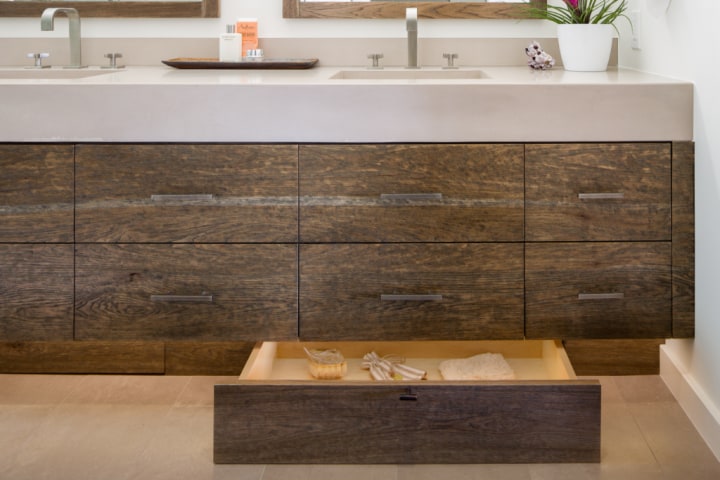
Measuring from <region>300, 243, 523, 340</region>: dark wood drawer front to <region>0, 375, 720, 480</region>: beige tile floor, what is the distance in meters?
0.31

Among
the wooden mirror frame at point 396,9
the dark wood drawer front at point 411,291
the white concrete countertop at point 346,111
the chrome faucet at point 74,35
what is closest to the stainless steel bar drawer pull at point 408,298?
the dark wood drawer front at point 411,291

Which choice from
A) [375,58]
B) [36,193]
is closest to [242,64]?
[375,58]

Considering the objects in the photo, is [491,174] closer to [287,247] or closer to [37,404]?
[287,247]

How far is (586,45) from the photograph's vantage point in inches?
87.8

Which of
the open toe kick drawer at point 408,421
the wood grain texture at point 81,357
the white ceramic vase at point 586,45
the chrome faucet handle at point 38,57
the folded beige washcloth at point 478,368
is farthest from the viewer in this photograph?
the chrome faucet handle at point 38,57

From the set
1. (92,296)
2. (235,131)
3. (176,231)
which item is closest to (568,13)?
(235,131)

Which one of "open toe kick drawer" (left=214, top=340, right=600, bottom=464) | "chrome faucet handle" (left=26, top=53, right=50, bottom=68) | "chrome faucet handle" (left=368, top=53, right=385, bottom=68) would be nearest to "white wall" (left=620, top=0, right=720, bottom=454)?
"open toe kick drawer" (left=214, top=340, right=600, bottom=464)

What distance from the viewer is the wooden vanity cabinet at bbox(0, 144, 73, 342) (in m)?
1.85

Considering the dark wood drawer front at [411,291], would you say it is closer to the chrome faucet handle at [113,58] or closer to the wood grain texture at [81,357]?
the wood grain texture at [81,357]

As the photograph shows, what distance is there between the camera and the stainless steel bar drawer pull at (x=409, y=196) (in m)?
1.84

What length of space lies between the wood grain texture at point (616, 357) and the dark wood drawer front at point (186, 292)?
863mm

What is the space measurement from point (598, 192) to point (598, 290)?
224 mm

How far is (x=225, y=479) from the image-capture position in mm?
1700

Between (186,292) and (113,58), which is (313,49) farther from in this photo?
(186,292)
